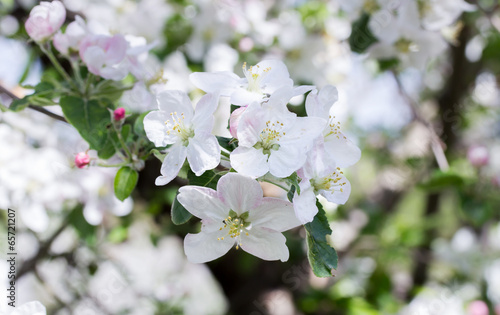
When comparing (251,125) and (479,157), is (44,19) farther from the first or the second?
(479,157)

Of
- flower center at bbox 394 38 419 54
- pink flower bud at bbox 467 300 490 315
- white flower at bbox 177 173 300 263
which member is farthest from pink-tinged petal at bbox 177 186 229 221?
pink flower bud at bbox 467 300 490 315

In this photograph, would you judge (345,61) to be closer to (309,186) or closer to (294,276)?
(294,276)

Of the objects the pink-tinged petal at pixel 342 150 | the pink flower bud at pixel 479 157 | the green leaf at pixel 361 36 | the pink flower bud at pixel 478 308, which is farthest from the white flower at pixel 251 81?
Answer: the pink flower bud at pixel 478 308

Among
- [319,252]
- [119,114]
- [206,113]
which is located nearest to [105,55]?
[119,114]

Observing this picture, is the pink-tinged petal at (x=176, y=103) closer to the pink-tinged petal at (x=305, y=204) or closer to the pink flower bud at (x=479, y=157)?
the pink-tinged petal at (x=305, y=204)

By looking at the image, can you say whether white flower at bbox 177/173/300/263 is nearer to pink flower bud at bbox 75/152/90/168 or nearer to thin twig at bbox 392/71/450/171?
pink flower bud at bbox 75/152/90/168

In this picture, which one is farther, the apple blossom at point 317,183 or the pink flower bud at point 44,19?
the pink flower bud at point 44,19
